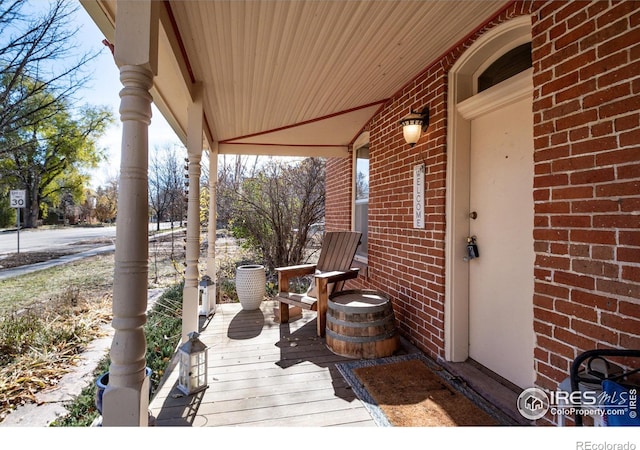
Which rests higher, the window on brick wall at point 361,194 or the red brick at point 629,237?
the window on brick wall at point 361,194

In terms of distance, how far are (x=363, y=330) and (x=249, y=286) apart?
1974 millimetres

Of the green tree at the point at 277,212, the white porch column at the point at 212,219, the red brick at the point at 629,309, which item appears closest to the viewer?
the red brick at the point at 629,309

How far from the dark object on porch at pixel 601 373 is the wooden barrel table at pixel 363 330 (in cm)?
141

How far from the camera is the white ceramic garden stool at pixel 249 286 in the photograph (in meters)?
4.05

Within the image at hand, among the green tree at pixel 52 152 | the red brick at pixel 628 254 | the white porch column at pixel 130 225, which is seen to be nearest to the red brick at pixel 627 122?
the red brick at pixel 628 254

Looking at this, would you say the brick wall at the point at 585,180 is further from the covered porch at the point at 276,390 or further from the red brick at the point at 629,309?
the covered porch at the point at 276,390

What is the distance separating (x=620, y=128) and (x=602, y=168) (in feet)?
0.55

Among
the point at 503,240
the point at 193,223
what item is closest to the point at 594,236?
the point at 503,240

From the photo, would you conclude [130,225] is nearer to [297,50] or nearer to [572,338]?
[297,50]

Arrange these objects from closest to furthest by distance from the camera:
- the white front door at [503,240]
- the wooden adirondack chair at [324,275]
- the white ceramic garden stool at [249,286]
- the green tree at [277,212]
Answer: the white front door at [503,240] < the wooden adirondack chair at [324,275] < the white ceramic garden stool at [249,286] < the green tree at [277,212]

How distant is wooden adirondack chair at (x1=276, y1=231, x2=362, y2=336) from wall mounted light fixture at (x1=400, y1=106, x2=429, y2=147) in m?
1.24

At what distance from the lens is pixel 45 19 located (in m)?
5.69

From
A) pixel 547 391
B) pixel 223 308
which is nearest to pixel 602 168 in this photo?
pixel 547 391

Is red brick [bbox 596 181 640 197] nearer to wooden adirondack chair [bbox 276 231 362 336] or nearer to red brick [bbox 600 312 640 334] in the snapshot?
red brick [bbox 600 312 640 334]
